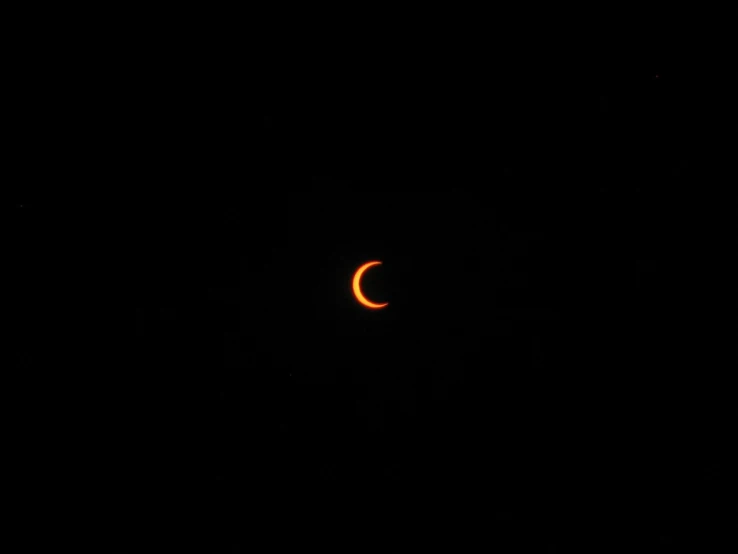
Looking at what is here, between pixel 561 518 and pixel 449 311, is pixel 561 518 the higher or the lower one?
the lower one

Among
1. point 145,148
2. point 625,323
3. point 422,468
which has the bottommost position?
point 422,468

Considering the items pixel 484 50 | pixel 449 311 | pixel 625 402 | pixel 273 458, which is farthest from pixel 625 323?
pixel 273 458

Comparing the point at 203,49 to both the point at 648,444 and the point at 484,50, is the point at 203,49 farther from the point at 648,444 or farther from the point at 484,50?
the point at 648,444

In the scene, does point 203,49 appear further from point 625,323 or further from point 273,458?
point 625,323

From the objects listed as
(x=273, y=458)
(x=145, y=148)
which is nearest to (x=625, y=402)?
(x=273, y=458)

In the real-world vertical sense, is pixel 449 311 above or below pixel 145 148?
below

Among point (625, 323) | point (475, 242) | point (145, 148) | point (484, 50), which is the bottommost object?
point (625, 323)
